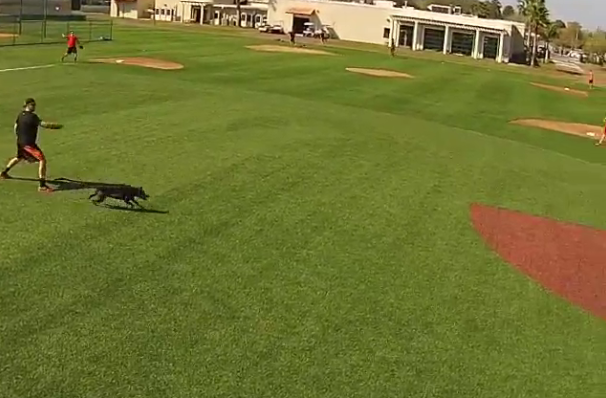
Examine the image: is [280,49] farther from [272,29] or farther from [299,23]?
[299,23]

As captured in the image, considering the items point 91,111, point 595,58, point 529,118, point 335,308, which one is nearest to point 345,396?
point 335,308

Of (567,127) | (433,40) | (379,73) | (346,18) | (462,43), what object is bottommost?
(567,127)

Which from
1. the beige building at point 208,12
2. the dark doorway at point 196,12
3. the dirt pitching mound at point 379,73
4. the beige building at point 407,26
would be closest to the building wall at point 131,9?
the beige building at point 208,12

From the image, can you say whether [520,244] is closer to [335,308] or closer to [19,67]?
[335,308]

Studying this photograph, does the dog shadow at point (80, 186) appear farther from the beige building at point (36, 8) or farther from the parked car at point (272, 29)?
the parked car at point (272, 29)

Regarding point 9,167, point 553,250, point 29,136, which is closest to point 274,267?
point 29,136

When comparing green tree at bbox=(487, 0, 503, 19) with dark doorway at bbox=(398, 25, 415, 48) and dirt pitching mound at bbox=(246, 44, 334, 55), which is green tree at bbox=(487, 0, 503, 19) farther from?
dirt pitching mound at bbox=(246, 44, 334, 55)

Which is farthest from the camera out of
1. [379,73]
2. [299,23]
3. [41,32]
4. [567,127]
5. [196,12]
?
[196,12]
